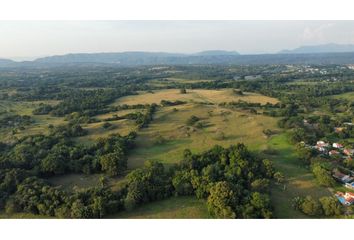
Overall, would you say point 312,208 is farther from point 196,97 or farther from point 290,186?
point 196,97

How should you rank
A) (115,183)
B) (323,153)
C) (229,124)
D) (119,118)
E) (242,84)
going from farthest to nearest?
(242,84)
(119,118)
(229,124)
(323,153)
(115,183)

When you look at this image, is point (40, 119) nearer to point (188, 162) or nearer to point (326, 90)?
point (188, 162)

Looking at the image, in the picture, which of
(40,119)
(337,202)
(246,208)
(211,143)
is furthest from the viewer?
(40,119)

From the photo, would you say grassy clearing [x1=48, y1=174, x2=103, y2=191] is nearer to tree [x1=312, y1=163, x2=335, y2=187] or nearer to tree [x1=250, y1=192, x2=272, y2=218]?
tree [x1=250, y1=192, x2=272, y2=218]

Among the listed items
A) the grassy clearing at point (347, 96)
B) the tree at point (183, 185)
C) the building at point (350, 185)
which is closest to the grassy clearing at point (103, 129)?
the tree at point (183, 185)

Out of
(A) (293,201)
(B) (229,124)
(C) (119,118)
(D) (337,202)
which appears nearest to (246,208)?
(A) (293,201)
